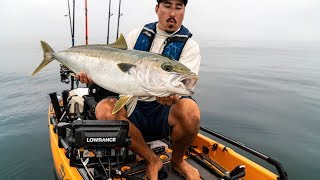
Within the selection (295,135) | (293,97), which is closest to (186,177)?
(295,135)

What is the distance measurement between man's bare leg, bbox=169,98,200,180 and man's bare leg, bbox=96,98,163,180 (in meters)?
0.36

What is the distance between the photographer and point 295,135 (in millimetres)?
9305

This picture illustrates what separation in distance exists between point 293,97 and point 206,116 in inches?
247

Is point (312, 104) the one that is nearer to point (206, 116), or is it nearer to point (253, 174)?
point (206, 116)

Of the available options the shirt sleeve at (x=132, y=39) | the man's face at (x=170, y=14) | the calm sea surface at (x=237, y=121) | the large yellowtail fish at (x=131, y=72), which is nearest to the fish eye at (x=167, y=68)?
the large yellowtail fish at (x=131, y=72)

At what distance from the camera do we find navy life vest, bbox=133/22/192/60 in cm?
395

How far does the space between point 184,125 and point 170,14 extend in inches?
60.3

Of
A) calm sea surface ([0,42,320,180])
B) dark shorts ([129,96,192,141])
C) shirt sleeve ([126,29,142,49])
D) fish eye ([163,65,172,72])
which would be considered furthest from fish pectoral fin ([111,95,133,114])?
calm sea surface ([0,42,320,180])

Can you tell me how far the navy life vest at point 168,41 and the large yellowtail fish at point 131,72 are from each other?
0.84 m

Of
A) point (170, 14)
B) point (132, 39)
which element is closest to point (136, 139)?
point (132, 39)

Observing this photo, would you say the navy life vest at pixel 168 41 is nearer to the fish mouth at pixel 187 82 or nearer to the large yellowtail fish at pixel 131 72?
the large yellowtail fish at pixel 131 72

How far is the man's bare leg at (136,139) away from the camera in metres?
3.69

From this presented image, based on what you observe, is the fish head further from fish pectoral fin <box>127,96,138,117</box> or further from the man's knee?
the man's knee

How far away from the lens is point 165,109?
3807 mm
